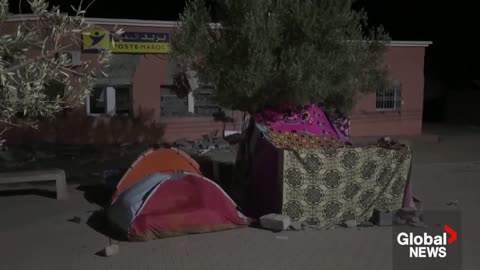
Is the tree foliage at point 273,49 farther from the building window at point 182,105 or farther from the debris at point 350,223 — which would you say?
the building window at point 182,105

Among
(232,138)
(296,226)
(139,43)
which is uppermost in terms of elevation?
(139,43)

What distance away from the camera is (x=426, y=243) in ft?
20.7

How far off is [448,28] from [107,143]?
950 inches

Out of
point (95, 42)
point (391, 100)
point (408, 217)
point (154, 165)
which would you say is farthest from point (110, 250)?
point (391, 100)

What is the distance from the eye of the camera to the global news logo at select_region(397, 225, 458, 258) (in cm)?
604

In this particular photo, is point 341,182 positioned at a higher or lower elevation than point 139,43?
lower

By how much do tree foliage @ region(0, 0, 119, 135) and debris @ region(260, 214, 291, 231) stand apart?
13.1 ft

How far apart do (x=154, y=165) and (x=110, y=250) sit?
260cm

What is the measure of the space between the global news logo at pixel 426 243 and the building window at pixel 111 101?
1081 centimetres

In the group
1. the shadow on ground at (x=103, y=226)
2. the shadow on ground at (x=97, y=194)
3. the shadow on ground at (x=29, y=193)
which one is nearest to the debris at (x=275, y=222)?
the shadow on ground at (x=103, y=226)

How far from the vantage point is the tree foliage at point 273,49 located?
816 centimetres

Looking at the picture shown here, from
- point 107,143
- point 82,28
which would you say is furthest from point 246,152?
point 107,143

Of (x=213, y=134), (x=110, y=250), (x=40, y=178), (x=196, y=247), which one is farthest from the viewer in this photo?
(x=213, y=134)

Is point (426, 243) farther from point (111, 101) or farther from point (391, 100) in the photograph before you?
point (391, 100)
